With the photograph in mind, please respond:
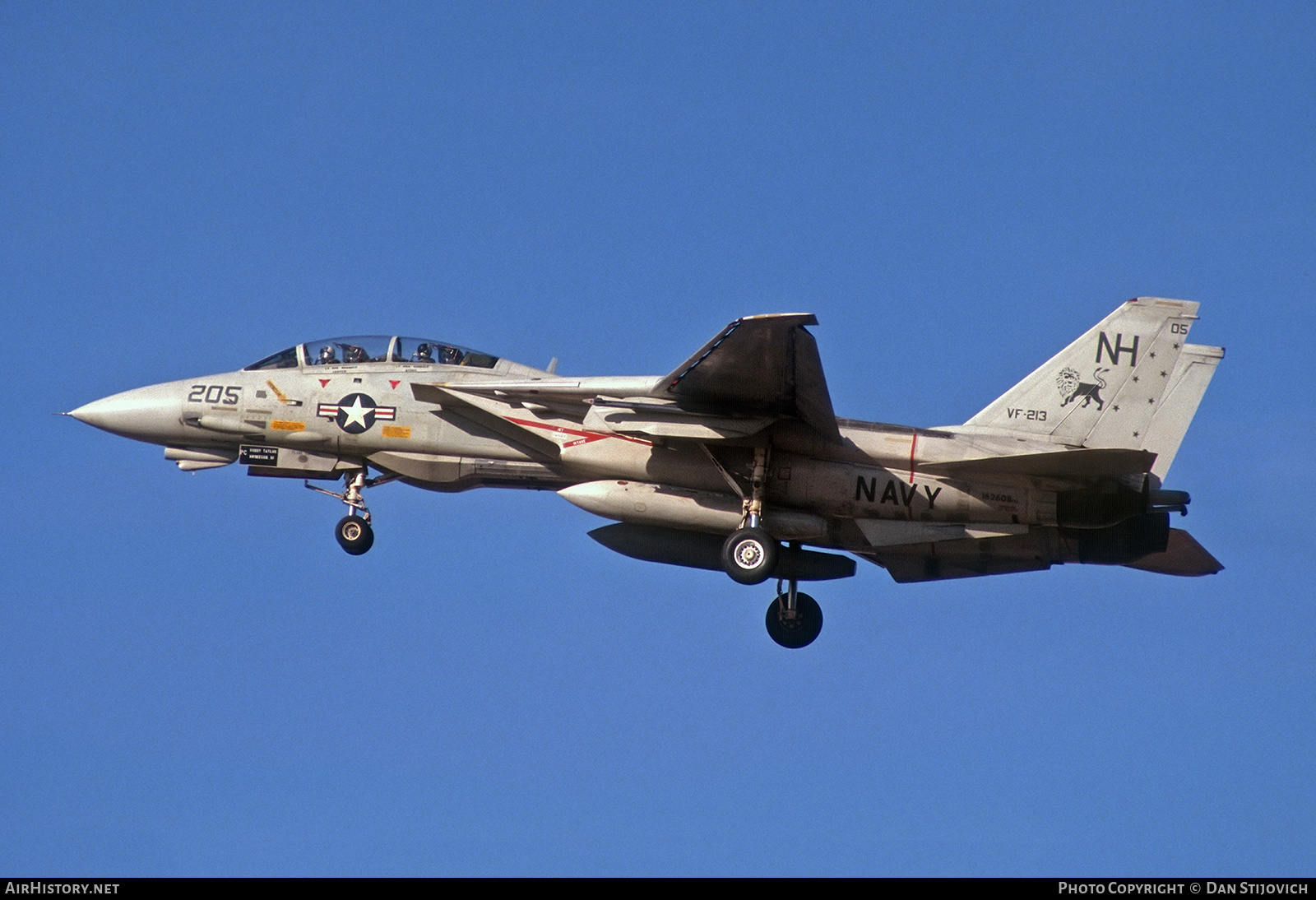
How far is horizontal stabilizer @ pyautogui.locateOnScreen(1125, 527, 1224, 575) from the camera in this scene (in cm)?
2328

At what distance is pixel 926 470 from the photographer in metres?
22.1

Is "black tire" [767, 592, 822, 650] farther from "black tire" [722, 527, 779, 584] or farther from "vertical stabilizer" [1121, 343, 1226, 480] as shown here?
"vertical stabilizer" [1121, 343, 1226, 480]

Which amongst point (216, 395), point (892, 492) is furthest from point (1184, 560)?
point (216, 395)

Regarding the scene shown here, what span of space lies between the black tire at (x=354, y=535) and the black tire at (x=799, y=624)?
594 centimetres

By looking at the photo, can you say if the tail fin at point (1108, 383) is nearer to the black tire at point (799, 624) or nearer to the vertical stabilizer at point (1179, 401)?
the vertical stabilizer at point (1179, 401)

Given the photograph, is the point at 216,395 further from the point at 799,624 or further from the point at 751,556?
the point at 799,624

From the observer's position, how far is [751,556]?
21828 millimetres

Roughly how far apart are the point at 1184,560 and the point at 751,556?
629cm

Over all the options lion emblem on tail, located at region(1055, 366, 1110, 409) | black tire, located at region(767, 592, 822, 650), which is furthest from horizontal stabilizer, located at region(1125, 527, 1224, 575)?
black tire, located at region(767, 592, 822, 650)
